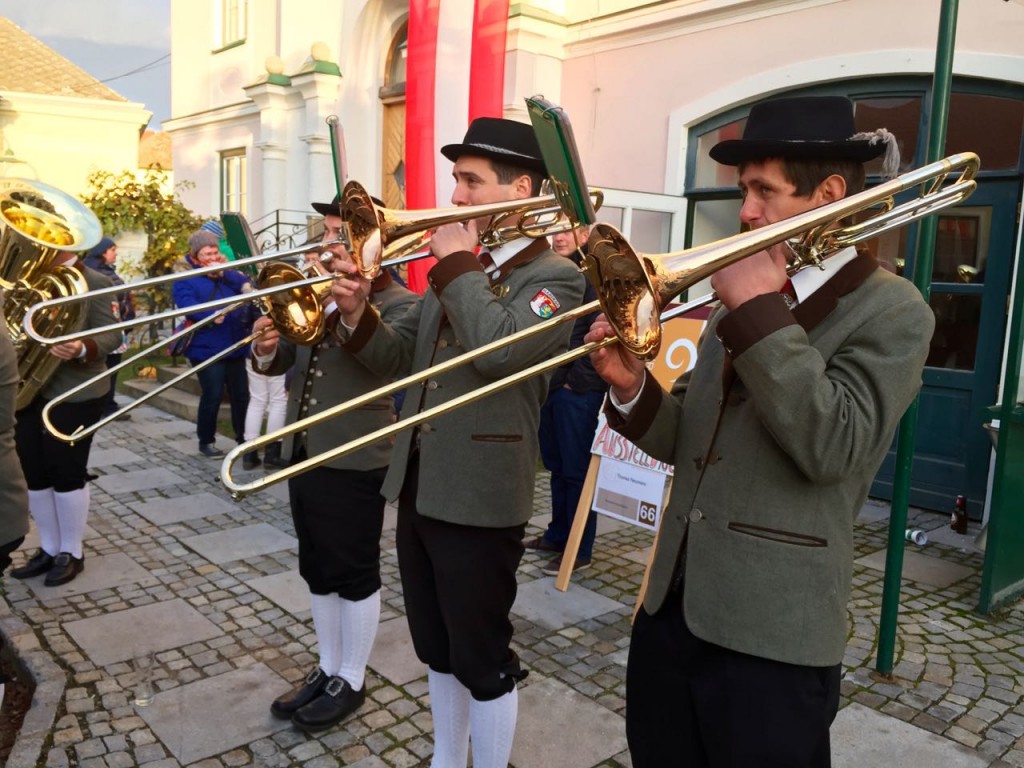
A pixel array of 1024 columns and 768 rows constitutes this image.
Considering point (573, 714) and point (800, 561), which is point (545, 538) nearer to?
Result: point (573, 714)

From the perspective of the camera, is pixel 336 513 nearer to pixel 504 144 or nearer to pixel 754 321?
pixel 504 144

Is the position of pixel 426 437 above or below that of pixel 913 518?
above

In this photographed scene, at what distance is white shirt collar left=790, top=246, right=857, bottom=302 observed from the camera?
1651mm

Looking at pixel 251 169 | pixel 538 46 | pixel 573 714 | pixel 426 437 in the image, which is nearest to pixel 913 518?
pixel 573 714

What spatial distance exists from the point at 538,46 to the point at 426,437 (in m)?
6.52

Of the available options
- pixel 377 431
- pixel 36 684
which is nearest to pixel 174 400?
pixel 36 684

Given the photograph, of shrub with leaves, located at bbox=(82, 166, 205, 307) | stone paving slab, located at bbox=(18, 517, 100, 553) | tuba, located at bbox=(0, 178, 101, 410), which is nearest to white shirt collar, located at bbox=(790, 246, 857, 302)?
tuba, located at bbox=(0, 178, 101, 410)

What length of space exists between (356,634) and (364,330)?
1205mm

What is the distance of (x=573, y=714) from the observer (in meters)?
3.21

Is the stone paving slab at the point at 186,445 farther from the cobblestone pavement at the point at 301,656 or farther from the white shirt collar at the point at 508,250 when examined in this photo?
the white shirt collar at the point at 508,250

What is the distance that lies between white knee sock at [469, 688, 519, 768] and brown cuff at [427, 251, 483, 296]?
125 centimetres

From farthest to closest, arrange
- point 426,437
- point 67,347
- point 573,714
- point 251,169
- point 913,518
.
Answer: point 251,169
point 913,518
point 67,347
point 573,714
point 426,437

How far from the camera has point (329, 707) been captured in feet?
10.1

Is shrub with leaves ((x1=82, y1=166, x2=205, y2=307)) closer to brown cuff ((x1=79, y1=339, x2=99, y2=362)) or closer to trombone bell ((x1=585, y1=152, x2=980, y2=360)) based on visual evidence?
brown cuff ((x1=79, y1=339, x2=99, y2=362))
